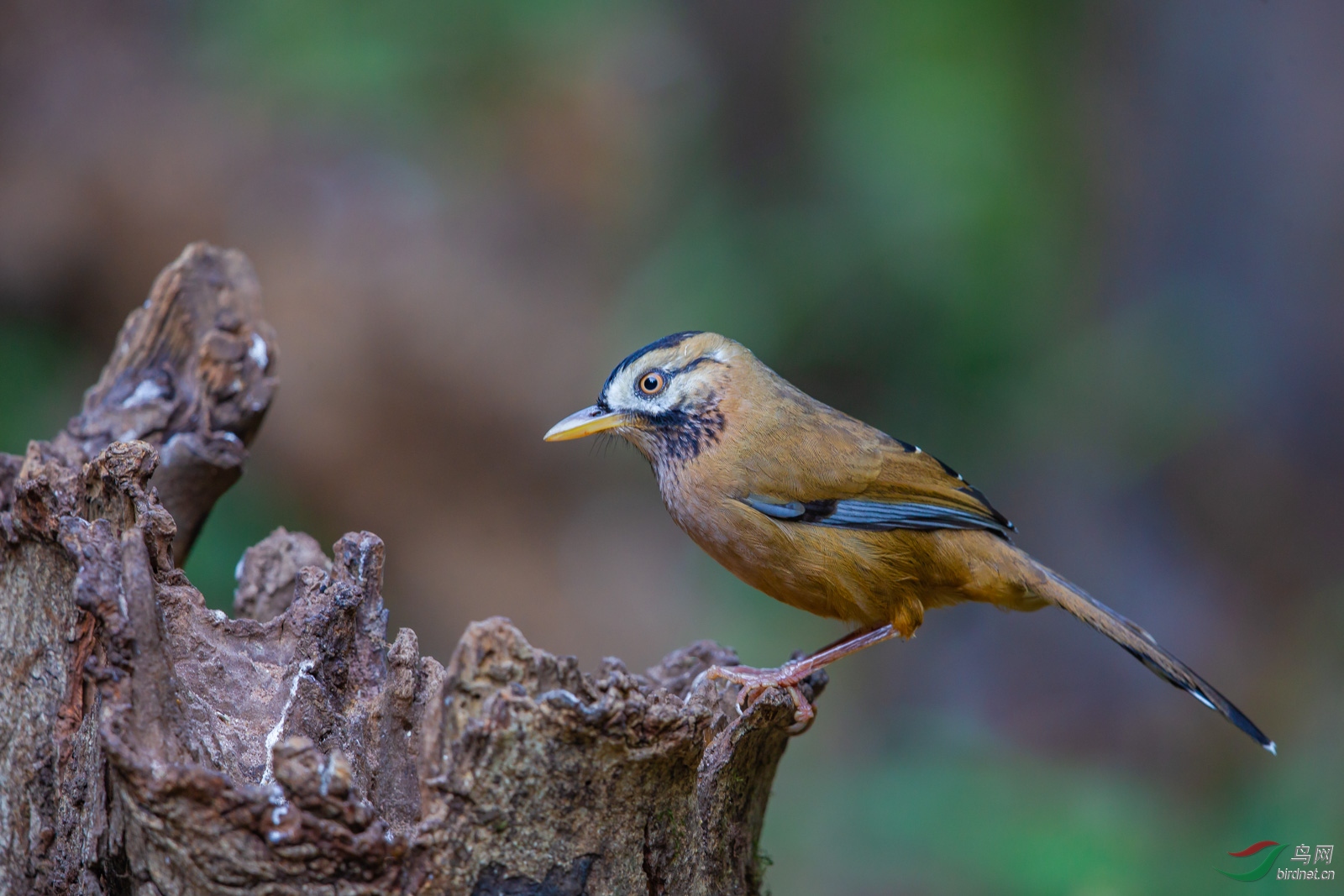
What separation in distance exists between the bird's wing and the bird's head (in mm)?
310

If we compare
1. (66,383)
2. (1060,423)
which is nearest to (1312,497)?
(1060,423)

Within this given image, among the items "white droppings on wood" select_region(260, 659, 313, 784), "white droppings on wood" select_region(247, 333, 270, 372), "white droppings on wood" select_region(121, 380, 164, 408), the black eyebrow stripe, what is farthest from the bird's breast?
"white droppings on wood" select_region(121, 380, 164, 408)

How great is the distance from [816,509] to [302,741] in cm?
245

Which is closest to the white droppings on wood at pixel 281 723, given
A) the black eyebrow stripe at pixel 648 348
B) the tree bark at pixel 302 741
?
the tree bark at pixel 302 741

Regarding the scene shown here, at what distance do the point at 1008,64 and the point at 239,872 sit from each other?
7289 mm

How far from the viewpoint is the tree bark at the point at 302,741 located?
2268 millimetres

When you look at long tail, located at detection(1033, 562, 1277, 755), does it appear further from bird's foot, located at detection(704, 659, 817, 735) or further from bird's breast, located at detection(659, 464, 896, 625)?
bird's foot, located at detection(704, 659, 817, 735)

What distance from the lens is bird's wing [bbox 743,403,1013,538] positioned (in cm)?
417

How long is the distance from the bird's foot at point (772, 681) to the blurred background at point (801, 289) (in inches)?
120

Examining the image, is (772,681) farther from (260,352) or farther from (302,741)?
(260,352)

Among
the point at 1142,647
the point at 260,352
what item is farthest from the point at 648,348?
the point at 1142,647

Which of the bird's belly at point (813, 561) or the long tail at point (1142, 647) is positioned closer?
the long tail at point (1142, 647)

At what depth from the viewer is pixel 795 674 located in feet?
12.7

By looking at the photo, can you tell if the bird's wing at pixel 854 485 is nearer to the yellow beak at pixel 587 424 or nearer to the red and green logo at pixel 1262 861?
the yellow beak at pixel 587 424
